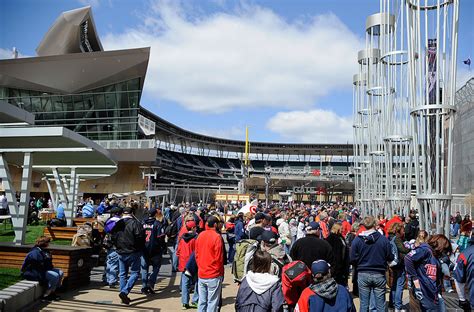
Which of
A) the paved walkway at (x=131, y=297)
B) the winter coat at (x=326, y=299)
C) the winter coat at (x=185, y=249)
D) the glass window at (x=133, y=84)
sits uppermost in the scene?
the glass window at (x=133, y=84)

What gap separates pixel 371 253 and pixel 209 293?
92.5 inches

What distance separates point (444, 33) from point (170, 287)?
988 centimetres

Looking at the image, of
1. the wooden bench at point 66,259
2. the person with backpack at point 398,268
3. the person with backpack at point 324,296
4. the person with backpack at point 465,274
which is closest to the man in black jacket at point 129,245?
the wooden bench at point 66,259

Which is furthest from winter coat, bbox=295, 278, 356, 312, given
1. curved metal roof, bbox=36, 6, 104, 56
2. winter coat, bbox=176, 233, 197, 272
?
curved metal roof, bbox=36, 6, 104, 56

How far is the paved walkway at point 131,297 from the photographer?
22.9ft

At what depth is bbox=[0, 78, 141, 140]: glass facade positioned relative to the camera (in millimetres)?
42250

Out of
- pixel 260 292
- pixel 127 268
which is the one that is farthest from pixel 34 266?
pixel 260 292

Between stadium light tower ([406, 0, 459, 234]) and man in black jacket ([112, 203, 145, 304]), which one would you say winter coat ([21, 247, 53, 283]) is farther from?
Result: stadium light tower ([406, 0, 459, 234])

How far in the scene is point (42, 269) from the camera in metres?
7.30

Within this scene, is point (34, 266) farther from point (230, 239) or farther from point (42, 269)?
point (230, 239)

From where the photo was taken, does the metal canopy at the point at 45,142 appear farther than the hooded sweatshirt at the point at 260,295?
Yes

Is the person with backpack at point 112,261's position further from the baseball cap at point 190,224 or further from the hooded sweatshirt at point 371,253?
the hooded sweatshirt at point 371,253

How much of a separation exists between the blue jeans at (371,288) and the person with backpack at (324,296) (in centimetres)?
276

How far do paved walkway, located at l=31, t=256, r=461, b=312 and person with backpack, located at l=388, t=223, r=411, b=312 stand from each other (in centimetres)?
72
